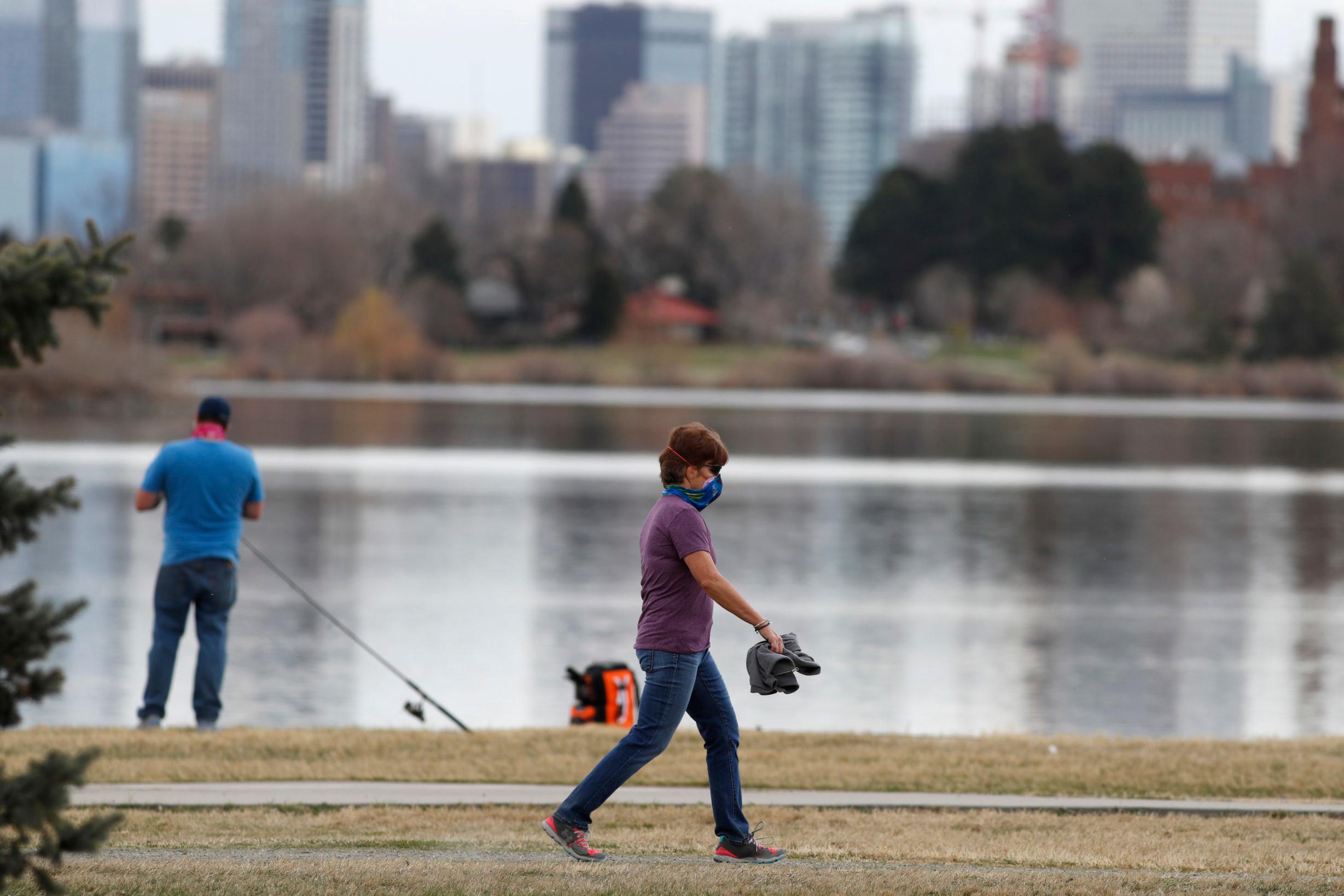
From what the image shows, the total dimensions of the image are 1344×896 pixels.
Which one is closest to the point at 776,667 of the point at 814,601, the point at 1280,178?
the point at 814,601

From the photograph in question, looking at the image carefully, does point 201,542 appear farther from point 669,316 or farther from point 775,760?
point 669,316

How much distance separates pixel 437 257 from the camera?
10025 centimetres

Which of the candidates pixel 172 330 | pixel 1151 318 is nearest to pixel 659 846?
pixel 1151 318

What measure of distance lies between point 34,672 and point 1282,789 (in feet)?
21.5

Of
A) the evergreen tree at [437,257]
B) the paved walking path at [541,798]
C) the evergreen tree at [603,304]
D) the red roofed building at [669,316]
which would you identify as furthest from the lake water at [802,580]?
the evergreen tree at [437,257]

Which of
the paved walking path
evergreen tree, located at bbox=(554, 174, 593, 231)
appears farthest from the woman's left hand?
evergreen tree, located at bbox=(554, 174, 593, 231)

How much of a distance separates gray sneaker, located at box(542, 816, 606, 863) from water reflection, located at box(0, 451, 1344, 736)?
18.7 feet

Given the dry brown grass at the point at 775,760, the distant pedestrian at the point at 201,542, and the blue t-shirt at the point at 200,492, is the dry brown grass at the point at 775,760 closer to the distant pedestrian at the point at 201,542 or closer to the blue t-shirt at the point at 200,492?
the distant pedestrian at the point at 201,542

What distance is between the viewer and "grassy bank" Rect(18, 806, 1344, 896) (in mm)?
6359

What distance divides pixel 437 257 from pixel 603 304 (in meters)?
11.4

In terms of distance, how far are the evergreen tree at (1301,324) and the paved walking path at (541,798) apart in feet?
252

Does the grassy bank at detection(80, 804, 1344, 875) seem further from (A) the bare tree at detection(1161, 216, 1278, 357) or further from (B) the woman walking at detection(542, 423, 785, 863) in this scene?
(A) the bare tree at detection(1161, 216, 1278, 357)

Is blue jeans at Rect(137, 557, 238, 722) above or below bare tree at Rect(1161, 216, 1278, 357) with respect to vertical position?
below

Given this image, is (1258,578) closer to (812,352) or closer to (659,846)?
(659,846)
